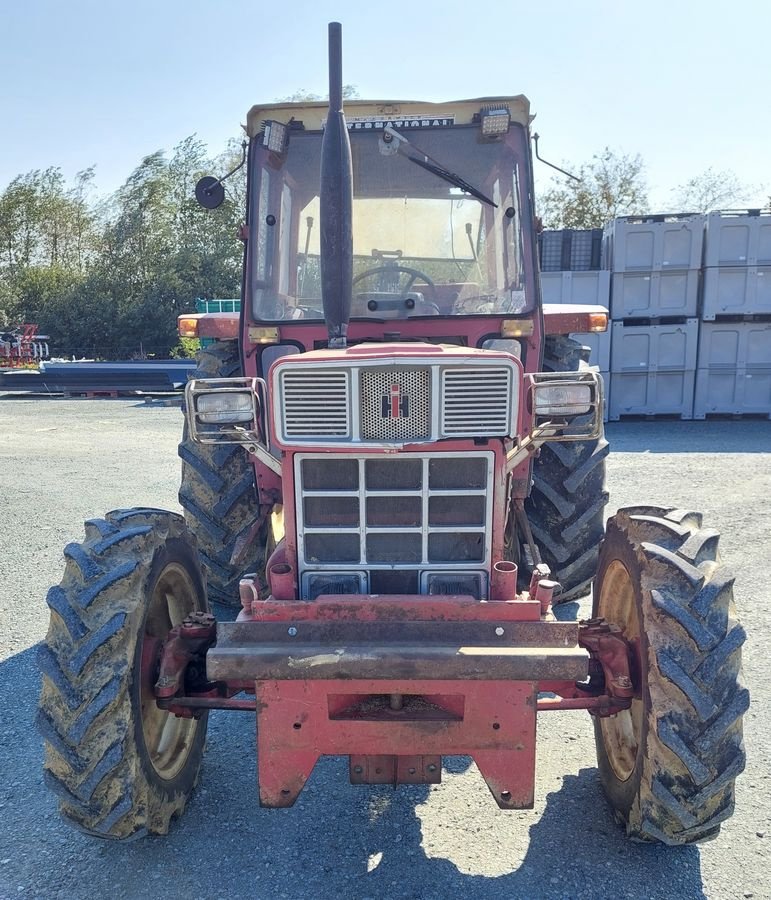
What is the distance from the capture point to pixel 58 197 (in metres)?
31.6

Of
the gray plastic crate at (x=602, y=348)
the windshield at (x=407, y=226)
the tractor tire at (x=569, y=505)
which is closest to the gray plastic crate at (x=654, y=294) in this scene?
the gray plastic crate at (x=602, y=348)

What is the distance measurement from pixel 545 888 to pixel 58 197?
34377mm

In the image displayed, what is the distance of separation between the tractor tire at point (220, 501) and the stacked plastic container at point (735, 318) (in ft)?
31.7

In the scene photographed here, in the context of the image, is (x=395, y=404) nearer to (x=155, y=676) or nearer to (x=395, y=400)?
(x=395, y=400)

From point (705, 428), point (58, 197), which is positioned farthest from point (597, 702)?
point (58, 197)

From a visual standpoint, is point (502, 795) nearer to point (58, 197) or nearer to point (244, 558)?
point (244, 558)

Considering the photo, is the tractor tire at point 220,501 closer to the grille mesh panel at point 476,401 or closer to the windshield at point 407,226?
the windshield at point 407,226

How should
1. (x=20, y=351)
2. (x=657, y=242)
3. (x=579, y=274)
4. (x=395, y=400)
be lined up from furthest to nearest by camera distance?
(x=20, y=351) < (x=579, y=274) < (x=657, y=242) < (x=395, y=400)

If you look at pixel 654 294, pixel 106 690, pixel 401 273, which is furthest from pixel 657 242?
pixel 106 690

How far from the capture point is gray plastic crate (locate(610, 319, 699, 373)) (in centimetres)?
1175

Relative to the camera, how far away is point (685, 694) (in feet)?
7.56

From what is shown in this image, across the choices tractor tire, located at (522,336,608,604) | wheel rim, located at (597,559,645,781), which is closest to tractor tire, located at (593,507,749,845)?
wheel rim, located at (597,559,645,781)

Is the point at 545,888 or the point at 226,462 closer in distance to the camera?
the point at 545,888

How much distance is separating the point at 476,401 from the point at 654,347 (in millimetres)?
10168
